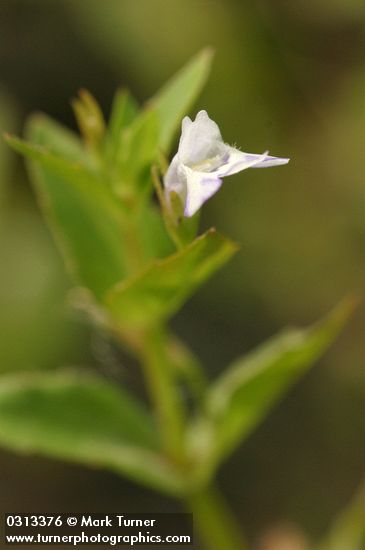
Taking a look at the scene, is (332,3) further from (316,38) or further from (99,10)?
(99,10)

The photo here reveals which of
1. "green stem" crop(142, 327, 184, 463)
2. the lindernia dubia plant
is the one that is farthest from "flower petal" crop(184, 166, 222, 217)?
"green stem" crop(142, 327, 184, 463)

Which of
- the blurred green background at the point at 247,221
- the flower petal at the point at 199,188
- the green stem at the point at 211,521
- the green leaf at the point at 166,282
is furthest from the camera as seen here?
the blurred green background at the point at 247,221

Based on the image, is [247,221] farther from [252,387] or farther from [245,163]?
[245,163]

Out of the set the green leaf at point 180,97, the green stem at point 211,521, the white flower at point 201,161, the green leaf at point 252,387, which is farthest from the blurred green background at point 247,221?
the white flower at point 201,161

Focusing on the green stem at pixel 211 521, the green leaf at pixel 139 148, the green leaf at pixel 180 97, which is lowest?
the green stem at pixel 211 521

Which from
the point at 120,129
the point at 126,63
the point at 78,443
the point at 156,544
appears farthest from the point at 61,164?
the point at 126,63

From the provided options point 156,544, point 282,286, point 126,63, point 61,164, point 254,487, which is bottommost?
point 156,544

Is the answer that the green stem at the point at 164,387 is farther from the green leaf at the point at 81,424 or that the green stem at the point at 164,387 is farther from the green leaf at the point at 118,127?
the green leaf at the point at 118,127
